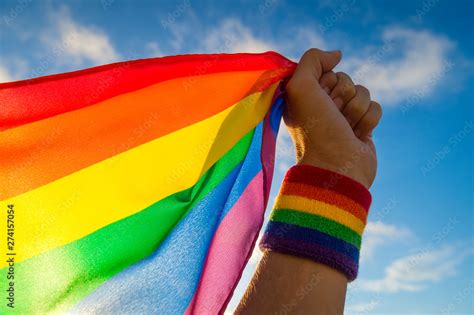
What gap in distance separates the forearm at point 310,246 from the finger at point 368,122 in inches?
19.1

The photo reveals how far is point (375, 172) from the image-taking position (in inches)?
97.2

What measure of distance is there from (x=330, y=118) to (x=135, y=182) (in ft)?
2.97

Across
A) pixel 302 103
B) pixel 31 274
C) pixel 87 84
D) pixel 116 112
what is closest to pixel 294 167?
pixel 302 103

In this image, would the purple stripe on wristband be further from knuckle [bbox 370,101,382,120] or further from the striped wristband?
knuckle [bbox 370,101,382,120]

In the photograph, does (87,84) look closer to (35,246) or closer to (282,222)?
(35,246)

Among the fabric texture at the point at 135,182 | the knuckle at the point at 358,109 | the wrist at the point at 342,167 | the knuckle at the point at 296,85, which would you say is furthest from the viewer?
the knuckle at the point at 358,109

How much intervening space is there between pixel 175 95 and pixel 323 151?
698 millimetres

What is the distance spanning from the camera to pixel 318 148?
93.9 inches

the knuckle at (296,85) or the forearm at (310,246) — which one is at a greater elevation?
the knuckle at (296,85)

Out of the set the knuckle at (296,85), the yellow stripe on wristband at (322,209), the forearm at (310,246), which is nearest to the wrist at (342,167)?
the forearm at (310,246)

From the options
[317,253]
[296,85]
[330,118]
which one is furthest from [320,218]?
[296,85]

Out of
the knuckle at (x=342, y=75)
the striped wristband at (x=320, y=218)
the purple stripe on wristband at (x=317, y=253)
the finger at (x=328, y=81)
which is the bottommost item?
the purple stripe on wristband at (x=317, y=253)

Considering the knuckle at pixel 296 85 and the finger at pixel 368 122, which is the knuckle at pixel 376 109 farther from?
the knuckle at pixel 296 85

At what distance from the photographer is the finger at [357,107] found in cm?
259
